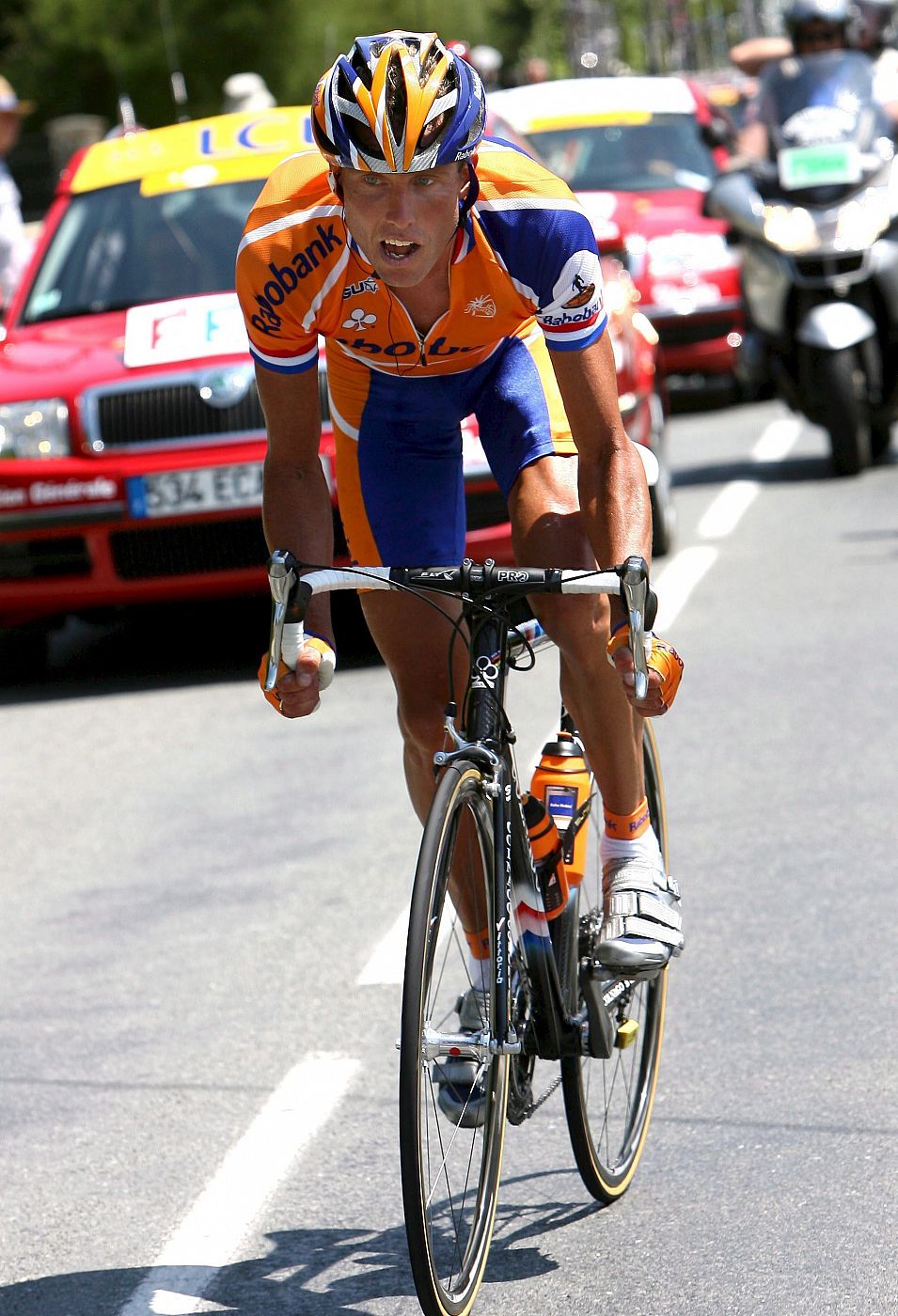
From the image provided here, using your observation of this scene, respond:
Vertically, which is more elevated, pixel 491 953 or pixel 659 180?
pixel 491 953

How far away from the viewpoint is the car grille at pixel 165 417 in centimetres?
866

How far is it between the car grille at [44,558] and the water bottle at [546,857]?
16.8 feet

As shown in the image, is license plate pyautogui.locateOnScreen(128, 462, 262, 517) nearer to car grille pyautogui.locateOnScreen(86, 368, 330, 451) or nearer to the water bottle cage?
car grille pyautogui.locateOnScreen(86, 368, 330, 451)

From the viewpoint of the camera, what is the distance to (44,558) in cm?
887

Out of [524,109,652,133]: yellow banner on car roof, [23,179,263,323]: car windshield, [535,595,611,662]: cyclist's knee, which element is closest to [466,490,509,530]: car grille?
[23,179,263,323]: car windshield

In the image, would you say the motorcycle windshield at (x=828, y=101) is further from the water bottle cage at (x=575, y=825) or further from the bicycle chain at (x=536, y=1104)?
the bicycle chain at (x=536, y=1104)

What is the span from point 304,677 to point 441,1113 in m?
0.70

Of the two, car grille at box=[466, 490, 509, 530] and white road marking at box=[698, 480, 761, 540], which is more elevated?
car grille at box=[466, 490, 509, 530]

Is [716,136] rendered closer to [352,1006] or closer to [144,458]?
[144,458]

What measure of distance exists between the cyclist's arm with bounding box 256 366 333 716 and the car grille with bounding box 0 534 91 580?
16.4ft

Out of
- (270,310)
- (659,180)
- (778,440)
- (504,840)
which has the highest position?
(270,310)

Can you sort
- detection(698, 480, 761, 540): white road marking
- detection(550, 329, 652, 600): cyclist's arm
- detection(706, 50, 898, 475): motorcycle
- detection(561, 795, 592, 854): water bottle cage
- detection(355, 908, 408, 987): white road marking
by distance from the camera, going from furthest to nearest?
1. detection(706, 50, 898, 475): motorcycle
2. detection(698, 480, 761, 540): white road marking
3. detection(355, 908, 408, 987): white road marking
4. detection(561, 795, 592, 854): water bottle cage
5. detection(550, 329, 652, 600): cyclist's arm

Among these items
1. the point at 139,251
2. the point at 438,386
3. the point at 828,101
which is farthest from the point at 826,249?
the point at 438,386

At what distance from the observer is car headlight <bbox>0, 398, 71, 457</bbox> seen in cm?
874
